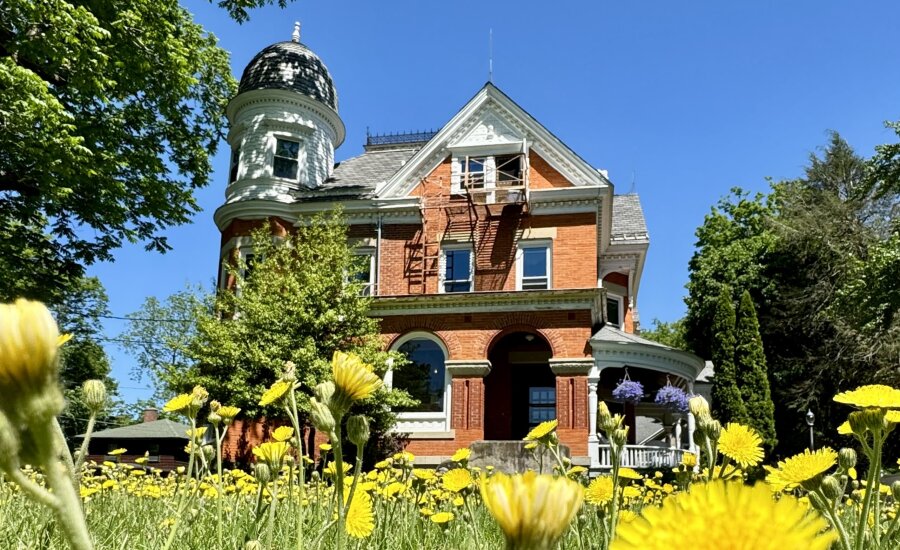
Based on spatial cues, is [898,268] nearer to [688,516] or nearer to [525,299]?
[525,299]

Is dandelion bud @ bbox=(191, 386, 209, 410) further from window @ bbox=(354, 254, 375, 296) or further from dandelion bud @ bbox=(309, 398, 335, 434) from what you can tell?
window @ bbox=(354, 254, 375, 296)

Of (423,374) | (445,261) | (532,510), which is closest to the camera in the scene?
(532,510)

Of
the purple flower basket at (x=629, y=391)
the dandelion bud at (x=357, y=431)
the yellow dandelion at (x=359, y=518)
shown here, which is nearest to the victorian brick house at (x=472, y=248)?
the purple flower basket at (x=629, y=391)

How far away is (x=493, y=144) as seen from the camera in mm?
18812

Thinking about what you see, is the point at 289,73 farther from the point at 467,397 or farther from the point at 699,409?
the point at 699,409

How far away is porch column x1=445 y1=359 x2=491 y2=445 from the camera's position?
16078mm

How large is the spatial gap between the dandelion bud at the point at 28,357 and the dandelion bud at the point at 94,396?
0.80 meters

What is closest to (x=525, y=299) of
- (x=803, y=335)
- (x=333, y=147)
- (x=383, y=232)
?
(x=383, y=232)

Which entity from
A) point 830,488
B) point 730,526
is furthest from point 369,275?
point 730,526

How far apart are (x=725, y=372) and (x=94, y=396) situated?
68.2 ft

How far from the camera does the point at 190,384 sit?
14.4m

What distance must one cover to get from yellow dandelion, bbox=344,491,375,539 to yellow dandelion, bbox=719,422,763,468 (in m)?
1.00

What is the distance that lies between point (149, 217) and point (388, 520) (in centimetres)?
1480

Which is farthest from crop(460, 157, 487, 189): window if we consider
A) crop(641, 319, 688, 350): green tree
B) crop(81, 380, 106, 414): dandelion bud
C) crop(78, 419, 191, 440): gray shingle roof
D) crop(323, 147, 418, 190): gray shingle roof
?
crop(641, 319, 688, 350): green tree
